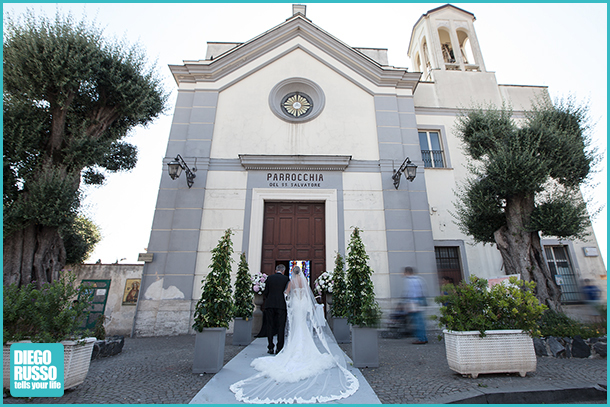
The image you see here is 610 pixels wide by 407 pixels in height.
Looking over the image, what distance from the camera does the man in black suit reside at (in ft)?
20.5

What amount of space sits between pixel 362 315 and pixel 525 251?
5.70 m

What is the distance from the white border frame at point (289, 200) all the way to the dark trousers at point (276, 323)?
3.52 metres

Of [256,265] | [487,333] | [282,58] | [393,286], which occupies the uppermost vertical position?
[282,58]

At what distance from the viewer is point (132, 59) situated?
10000 mm

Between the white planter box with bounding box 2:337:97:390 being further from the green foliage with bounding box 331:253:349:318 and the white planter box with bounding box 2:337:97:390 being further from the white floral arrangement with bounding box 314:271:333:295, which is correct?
the white floral arrangement with bounding box 314:271:333:295

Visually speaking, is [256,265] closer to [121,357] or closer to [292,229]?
[292,229]

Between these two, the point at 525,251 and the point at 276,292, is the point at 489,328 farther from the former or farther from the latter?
the point at 525,251

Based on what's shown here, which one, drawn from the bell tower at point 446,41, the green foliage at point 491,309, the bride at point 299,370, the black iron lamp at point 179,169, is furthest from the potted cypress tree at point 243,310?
the bell tower at point 446,41

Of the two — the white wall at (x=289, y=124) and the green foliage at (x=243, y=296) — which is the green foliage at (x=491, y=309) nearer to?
the green foliage at (x=243, y=296)

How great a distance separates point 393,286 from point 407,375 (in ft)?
16.3

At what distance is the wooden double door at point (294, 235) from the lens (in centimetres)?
1020

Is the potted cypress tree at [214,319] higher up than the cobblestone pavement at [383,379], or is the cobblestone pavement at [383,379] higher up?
the potted cypress tree at [214,319]

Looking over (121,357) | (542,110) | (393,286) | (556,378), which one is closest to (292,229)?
(393,286)

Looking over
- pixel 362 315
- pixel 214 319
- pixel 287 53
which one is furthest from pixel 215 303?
pixel 287 53
